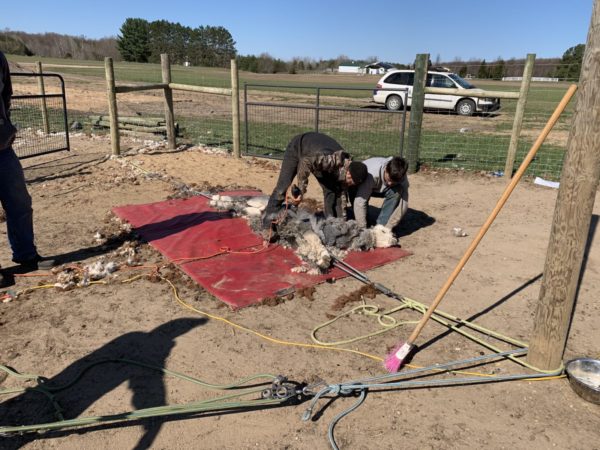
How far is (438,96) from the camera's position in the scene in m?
15.8

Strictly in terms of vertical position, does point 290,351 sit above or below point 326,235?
below

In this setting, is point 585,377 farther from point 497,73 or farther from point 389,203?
point 497,73

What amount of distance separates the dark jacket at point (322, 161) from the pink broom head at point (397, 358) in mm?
2141

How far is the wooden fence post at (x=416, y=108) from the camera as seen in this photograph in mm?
7652

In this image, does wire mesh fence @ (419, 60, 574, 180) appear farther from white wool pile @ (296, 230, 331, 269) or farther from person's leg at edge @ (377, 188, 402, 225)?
white wool pile @ (296, 230, 331, 269)

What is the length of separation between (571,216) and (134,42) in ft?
216

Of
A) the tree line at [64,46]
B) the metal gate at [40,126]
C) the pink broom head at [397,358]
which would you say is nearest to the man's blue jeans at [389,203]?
the pink broom head at [397,358]

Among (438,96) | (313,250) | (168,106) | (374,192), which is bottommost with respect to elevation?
(313,250)

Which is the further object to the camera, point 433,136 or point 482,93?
point 433,136

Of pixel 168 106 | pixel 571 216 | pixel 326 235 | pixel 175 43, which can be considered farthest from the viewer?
pixel 175 43

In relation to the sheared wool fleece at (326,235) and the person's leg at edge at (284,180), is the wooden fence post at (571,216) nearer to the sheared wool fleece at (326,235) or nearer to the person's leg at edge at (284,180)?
the sheared wool fleece at (326,235)

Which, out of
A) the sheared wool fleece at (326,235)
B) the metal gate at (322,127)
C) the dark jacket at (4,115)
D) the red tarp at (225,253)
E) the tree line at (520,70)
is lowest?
the red tarp at (225,253)

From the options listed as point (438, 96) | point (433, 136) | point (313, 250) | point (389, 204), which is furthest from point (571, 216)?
point (438, 96)

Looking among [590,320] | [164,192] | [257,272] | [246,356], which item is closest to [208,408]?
[246,356]
